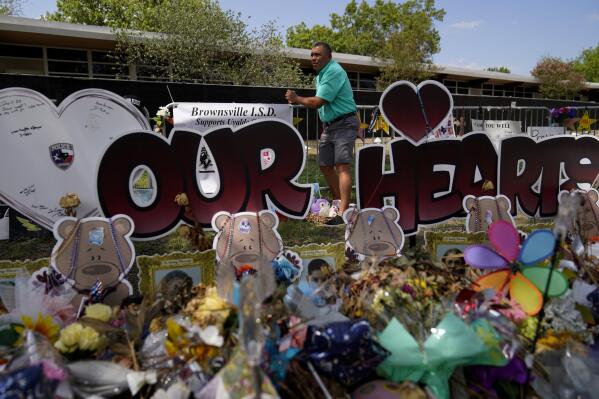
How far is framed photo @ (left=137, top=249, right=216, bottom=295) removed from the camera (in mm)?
2283

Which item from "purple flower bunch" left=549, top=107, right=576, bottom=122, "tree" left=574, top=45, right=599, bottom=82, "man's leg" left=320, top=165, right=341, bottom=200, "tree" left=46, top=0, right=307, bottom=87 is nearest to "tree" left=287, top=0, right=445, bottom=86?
"tree" left=46, top=0, right=307, bottom=87

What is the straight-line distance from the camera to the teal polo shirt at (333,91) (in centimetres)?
395

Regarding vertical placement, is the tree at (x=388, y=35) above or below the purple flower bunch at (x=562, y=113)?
above

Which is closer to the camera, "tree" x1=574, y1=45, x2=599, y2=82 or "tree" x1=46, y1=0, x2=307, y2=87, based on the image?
"tree" x1=46, y1=0, x2=307, y2=87

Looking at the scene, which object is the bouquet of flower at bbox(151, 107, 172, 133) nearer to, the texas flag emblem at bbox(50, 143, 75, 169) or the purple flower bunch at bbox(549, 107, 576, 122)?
the texas flag emblem at bbox(50, 143, 75, 169)

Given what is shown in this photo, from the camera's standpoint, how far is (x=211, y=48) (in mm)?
13594

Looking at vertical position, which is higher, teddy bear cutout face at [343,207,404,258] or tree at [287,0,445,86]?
tree at [287,0,445,86]

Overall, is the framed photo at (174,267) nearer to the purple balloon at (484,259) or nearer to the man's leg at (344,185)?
the purple balloon at (484,259)

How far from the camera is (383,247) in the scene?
2748 millimetres

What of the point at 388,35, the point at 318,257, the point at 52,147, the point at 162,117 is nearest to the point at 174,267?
the point at 318,257

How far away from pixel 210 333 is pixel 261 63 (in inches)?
537

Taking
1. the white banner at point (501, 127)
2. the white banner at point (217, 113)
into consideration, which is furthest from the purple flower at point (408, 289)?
the white banner at point (501, 127)

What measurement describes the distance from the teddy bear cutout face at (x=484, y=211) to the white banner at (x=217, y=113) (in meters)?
3.52

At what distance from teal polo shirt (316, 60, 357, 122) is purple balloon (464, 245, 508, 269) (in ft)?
8.00
